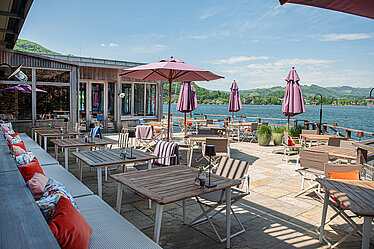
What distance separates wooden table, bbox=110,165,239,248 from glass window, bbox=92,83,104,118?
9.84 meters

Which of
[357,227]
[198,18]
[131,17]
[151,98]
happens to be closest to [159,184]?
[357,227]

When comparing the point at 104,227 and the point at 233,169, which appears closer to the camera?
the point at 104,227

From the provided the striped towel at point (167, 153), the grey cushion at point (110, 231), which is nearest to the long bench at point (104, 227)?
the grey cushion at point (110, 231)

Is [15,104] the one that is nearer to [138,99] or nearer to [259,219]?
[138,99]

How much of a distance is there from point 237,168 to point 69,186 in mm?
2164

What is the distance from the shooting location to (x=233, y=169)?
11.7 ft

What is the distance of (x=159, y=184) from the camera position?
2838 millimetres

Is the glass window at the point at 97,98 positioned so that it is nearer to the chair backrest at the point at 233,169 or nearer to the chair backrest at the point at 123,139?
the chair backrest at the point at 123,139

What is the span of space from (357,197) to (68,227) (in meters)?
2.61

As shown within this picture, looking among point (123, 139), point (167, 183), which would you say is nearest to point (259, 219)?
point (167, 183)

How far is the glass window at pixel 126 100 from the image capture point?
42.5 ft

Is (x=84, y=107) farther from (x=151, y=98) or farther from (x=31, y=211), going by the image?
(x=31, y=211)

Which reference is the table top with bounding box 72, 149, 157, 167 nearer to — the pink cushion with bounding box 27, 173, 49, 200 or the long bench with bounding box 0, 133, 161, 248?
the long bench with bounding box 0, 133, 161, 248

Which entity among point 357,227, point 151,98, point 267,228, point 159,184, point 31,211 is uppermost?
point 151,98
